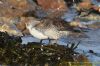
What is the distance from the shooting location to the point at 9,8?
1430 cm

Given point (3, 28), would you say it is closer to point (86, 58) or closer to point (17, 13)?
point (17, 13)

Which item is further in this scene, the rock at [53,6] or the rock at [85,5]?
the rock at [85,5]

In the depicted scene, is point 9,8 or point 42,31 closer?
point 42,31

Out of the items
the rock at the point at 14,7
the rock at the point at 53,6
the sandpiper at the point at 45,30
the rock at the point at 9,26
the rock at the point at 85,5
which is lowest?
the rock at the point at 85,5

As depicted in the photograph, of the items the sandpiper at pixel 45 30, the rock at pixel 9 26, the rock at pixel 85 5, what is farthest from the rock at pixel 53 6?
the sandpiper at pixel 45 30

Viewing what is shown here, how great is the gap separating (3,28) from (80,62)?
192 inches

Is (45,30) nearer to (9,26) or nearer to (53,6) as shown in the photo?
(9,26)

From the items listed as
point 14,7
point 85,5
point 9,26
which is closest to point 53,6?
point 85,5

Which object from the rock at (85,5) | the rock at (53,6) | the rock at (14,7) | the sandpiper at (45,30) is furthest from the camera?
the rock at (85,5)

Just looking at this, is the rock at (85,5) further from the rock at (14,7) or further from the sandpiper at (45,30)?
the sandpiper at (45,30)

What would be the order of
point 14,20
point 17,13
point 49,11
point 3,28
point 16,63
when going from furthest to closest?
point 49,11 → point 17,13 → point 14,20 → point 3,28 → point 16,63

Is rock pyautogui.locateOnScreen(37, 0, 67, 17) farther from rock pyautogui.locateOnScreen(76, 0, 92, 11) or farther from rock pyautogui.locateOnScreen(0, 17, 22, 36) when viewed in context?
rock pyautogui.locateOnScreen(0, 17, 22, 36)

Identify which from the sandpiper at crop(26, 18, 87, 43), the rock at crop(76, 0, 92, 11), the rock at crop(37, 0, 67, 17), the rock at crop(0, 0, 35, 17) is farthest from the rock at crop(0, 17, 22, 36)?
the rock at crop(76, 0, 92, 11)

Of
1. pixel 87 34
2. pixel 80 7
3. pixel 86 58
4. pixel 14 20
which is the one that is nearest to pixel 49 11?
pixel 80 7
